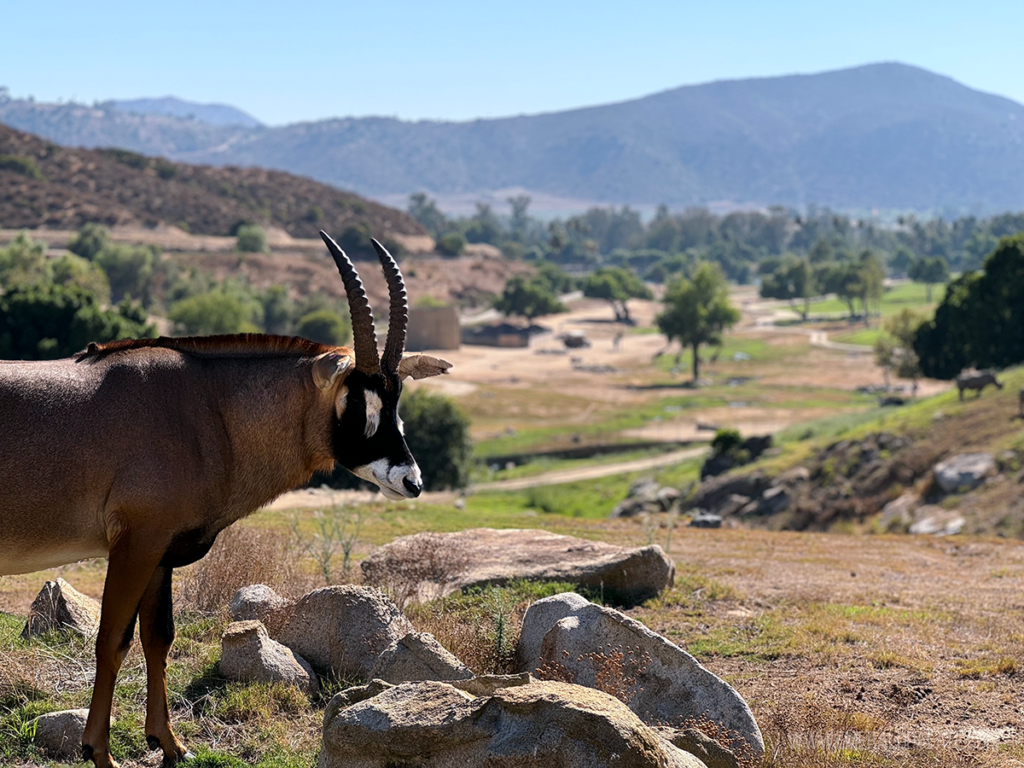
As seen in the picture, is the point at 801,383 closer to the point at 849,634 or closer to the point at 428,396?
the point at 428,396

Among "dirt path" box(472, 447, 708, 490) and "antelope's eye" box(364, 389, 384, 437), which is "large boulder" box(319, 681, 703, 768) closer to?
"antelope's eye" box(364, 389, 384, 437)

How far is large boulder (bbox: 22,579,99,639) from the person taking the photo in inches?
380

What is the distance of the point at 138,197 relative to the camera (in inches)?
6462

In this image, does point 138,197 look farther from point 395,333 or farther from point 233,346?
point 395,333

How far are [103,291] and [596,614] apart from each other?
327ft

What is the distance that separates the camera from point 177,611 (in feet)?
36.5

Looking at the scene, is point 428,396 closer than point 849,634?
No

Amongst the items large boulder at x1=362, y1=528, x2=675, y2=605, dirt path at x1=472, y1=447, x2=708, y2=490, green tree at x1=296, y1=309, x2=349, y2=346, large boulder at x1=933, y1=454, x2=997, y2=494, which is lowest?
Result: dirt path at x1=472, y1=447, x2=708, y2=490

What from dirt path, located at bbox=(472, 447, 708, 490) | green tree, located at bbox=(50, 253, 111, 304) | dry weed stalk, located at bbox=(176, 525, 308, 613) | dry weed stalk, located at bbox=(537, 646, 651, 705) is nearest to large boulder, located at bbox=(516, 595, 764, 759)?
dry weed stalk, located at bbox=(537, 646, 651, 705)

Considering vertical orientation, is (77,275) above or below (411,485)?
above

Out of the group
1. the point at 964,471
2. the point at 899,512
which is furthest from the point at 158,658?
the point at 964,471

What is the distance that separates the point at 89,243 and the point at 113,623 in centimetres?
13000

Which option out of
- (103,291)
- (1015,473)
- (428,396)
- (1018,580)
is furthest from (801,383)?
(1018,580)

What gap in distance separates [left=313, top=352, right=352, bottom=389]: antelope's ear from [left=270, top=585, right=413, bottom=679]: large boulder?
264 centimetres
